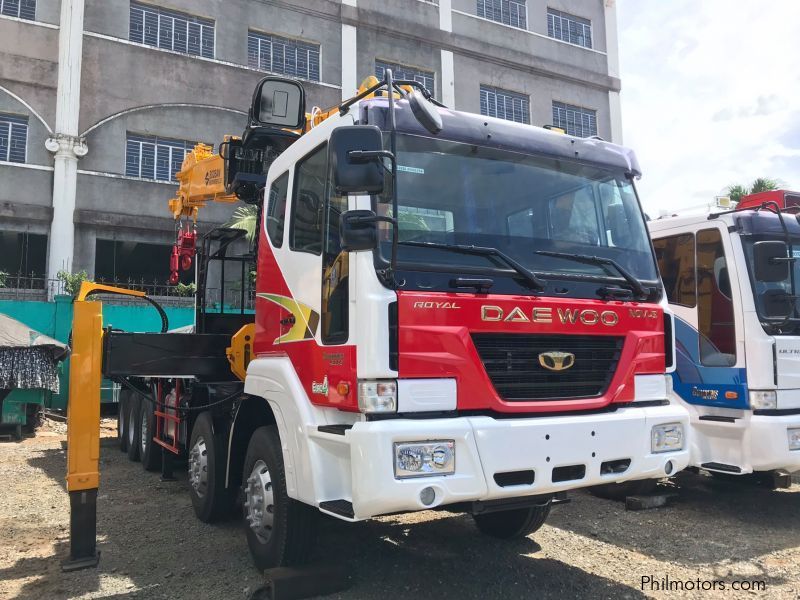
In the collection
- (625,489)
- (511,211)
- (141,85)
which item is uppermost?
(141,85)

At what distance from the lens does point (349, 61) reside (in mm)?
21156

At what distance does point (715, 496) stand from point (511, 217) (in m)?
4.79

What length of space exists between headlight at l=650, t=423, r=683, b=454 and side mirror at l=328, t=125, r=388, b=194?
231cm

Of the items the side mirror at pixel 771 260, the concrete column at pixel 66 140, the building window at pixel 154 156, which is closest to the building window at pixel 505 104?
the building window at pixel 154 156

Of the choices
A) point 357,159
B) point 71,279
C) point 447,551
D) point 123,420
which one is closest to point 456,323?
point 357,159

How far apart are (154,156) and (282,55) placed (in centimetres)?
522

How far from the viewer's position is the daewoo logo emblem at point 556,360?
12.6 ft

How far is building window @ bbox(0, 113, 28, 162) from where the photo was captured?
56.8ft

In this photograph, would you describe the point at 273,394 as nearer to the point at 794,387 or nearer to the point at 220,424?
the point at 220,424

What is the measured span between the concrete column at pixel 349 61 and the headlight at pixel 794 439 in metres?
17.8

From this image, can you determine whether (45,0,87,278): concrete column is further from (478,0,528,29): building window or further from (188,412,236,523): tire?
(188,412,236,523): tire

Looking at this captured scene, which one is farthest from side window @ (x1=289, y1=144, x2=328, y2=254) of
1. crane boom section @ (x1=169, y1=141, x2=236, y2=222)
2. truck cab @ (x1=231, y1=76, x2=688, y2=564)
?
crane boom section @ (x1=169, y1=141, x2=236, y2=222)

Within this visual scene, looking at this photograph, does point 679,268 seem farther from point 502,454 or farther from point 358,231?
point 358,231
